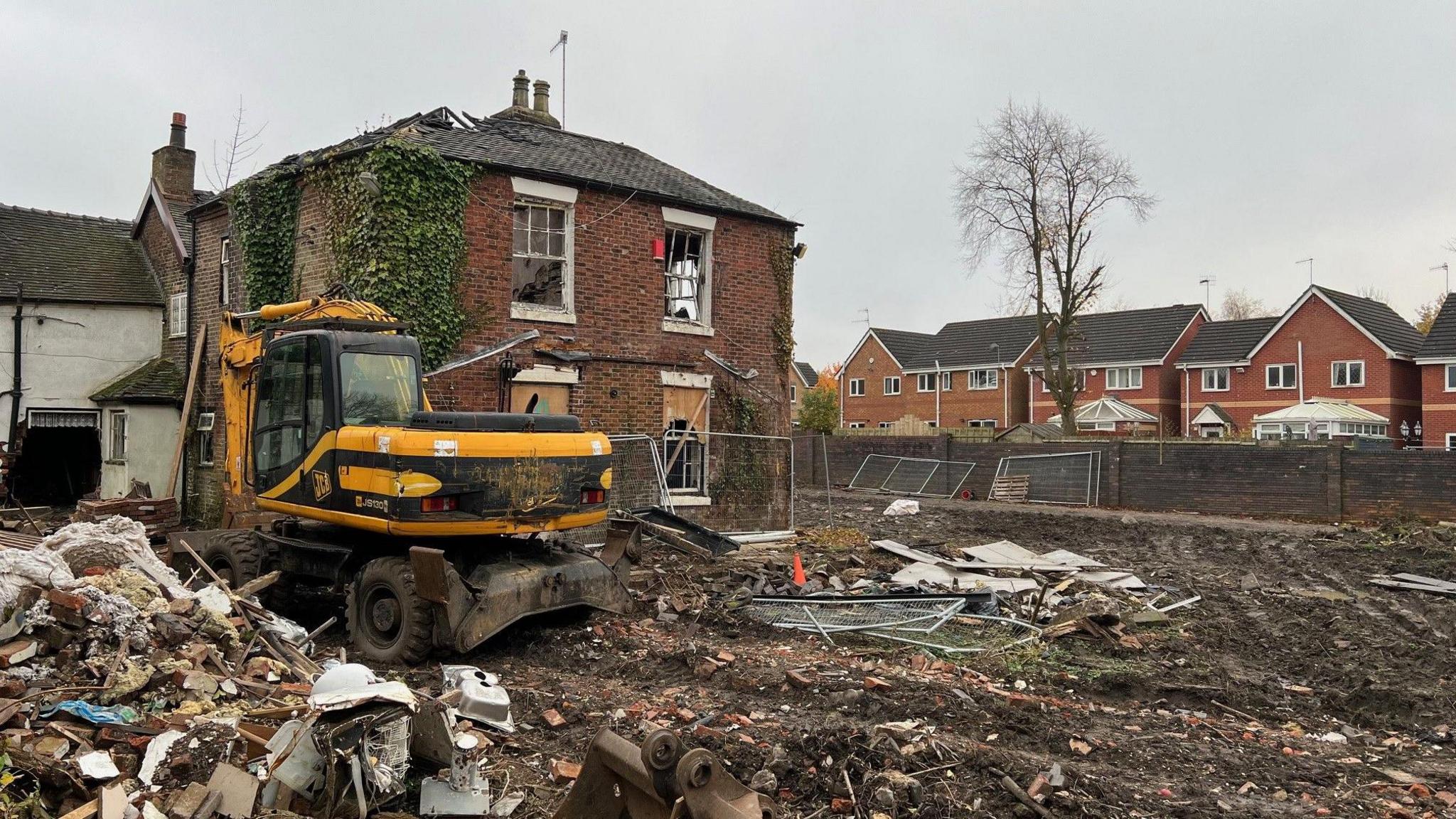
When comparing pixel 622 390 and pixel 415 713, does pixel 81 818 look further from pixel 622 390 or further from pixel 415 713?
pixel 622 390

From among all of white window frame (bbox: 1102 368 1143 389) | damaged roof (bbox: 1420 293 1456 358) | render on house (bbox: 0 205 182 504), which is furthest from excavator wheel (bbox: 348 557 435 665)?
white window frame (bbox: 1102 368 1143 389)

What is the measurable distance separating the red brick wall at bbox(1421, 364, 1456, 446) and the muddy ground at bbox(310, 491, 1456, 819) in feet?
88.6

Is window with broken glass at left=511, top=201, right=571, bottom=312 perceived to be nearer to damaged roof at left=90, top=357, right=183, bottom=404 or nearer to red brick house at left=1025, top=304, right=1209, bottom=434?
damaged roof at left=90, top=357, right=183, bottom=404

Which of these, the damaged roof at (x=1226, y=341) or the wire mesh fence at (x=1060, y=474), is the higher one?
the damaged roof at (x=1226, y=341)

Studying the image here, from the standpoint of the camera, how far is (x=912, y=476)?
102 feet

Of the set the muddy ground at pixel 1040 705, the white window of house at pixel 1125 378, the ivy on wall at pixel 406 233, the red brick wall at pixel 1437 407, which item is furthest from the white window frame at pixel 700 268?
the white window of house at pixel 1125 378

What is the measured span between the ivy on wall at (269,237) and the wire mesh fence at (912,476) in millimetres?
20721

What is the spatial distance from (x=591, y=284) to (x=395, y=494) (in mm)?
7435

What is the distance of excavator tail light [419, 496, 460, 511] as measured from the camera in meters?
7.64

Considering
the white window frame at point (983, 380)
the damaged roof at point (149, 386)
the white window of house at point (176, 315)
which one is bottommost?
the damaged roof at point (149, 386)

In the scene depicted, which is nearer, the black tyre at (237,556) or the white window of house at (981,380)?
the black tyre at (237,556)

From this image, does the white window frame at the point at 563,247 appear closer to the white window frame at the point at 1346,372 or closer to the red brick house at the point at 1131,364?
the red brick house at the point at 1131,364

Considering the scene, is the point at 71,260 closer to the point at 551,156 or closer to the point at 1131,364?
the point at 551,156

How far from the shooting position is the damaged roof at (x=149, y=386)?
16.7 m
